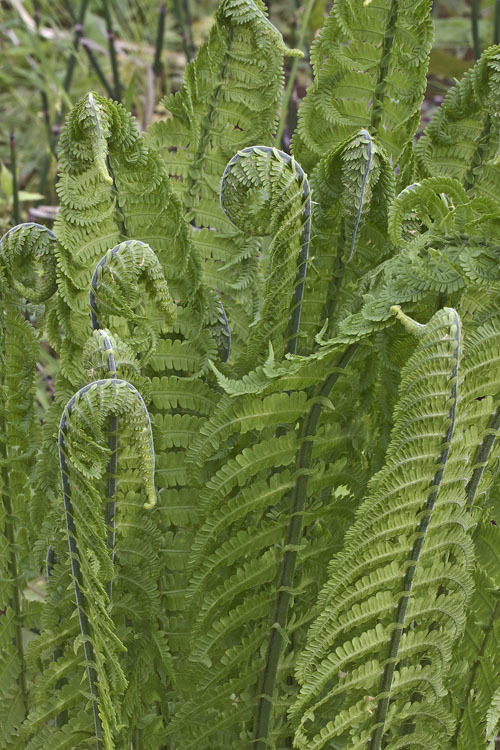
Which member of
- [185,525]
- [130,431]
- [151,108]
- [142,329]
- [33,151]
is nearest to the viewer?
[130,431]

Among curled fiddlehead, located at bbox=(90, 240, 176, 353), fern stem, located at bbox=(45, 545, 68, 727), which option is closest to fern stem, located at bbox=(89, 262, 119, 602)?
curled fiddlehead, located at bbox=(90, 240, 176, 353)

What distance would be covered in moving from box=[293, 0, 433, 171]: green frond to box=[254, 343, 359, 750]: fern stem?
31 cm

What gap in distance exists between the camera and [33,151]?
344 cm

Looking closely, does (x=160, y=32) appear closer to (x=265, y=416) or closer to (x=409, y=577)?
(x=265, y=416)

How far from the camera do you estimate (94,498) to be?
0.73 m

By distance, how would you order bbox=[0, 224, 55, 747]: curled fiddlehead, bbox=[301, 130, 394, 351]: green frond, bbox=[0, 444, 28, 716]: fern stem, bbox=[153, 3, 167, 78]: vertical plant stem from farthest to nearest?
1. bbox=[153, 3, 167, 78]: vertical plant stem
2. bbox=[0, 444, 28, 716]: fern stem
3. bbox=[0, 224, 55, 747]: curled fiddlehead
4. bbox=[301, 130, 394, 351]: green frond

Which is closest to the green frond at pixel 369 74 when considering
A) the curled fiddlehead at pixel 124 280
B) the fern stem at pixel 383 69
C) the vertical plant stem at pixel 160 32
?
the fern stem at pixel 383 69

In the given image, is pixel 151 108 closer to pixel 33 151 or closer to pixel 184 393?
pixel 33 151

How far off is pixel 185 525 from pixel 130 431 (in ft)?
0.83

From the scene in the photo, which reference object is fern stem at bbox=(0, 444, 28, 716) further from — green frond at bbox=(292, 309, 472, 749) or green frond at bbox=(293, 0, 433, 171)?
green frond at bbox=(293, 0, 433, 171)

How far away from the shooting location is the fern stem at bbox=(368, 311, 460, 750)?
2.47 feet

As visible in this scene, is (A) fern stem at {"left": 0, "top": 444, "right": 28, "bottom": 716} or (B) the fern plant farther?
(A) fern stem at {"left": 0, "top": 444, "right": 28, "bottom": 716}

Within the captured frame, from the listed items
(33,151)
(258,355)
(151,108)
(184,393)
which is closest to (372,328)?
(258,355)

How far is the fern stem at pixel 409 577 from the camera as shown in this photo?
2.47 ft
